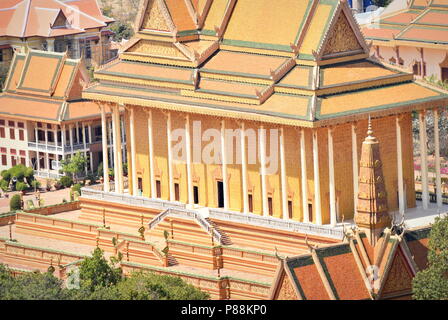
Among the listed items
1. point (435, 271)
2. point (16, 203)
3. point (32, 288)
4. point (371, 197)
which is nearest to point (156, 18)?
point (16, 203)

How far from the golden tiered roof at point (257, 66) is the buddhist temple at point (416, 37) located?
1091 inches

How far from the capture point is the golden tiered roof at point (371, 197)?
3408 inches

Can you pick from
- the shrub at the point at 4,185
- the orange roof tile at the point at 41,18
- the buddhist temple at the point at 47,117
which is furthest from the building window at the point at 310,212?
the orange roof tile at the point at 41,18

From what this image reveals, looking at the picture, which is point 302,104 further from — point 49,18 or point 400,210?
point 49,18

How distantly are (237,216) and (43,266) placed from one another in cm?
914

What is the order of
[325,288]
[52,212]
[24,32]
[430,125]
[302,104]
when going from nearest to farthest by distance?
[325,288]
[302,104]
[52,212]
[430,125]
[24,32]

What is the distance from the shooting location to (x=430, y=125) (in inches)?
4680

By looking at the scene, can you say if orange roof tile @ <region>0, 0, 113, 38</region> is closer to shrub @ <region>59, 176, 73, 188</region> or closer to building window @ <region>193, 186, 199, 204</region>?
shrub @ <region>59, 176, 73, 188</region>

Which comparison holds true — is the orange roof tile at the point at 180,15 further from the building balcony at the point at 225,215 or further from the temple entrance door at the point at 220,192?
the building balcony at the point at 225,215

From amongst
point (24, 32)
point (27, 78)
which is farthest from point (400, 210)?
point (24, 32)

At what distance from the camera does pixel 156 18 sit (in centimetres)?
10494

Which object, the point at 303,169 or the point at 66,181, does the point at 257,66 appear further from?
the point at 66,181

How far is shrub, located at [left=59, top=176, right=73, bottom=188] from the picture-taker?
383 ft

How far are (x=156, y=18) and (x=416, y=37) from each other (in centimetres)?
3286
